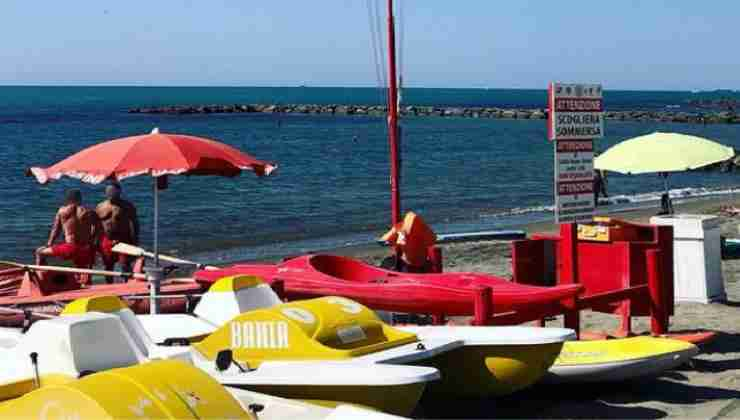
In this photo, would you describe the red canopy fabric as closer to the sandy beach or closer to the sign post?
the sign post

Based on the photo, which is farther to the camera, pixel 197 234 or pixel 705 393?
pixel 197 234

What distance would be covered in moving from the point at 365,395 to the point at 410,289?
313 cm

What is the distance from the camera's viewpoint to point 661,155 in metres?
15.3

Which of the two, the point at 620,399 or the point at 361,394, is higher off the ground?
the point at 361,394

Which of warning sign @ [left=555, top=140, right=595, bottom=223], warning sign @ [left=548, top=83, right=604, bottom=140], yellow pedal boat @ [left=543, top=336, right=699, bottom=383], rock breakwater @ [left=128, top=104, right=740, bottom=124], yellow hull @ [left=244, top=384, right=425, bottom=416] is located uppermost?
rock breakwater @ [left=128, top=104, right=740, bottom=124]

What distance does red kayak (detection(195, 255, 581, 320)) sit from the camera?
31.0ft

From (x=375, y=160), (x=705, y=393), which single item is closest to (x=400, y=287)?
(x=705, y=393)

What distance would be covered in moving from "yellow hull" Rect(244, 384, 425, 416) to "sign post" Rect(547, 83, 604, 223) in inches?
168

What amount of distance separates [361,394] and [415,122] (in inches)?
4110

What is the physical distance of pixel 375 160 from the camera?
5928 cm

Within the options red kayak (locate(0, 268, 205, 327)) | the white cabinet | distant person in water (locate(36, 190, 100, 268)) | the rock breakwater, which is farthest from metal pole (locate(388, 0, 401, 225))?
the rock breakwater

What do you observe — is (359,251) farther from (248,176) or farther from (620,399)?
(248,176)

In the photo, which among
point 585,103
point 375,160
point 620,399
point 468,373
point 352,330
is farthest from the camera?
point 375,160

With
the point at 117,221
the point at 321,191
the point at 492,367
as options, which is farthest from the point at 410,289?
the point at 321,191
